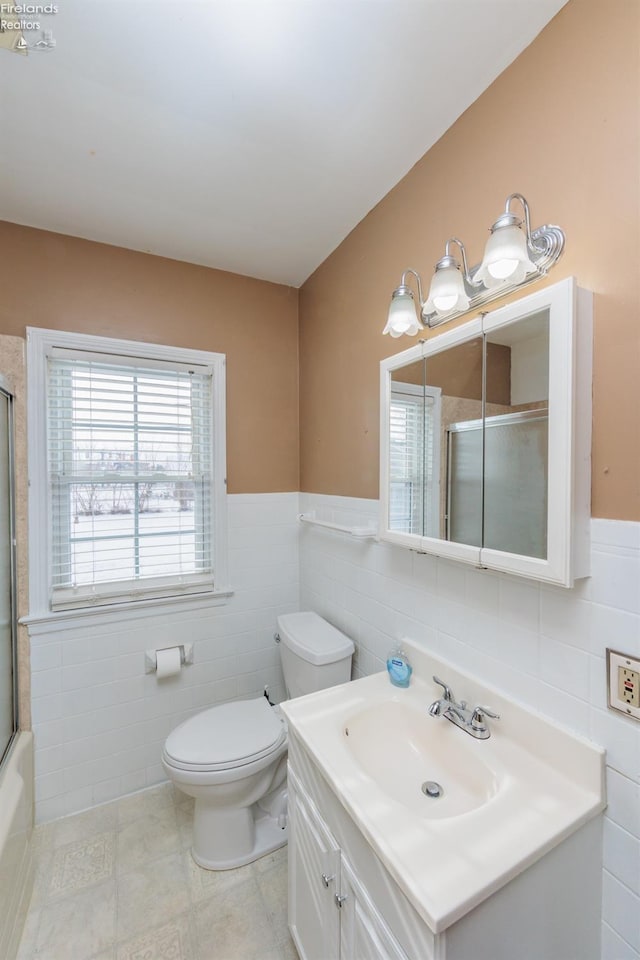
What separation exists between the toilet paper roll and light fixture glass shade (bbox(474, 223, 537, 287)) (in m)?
1.95

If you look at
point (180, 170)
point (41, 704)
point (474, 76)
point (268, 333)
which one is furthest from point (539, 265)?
point (41, 704)

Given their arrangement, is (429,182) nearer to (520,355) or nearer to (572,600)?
(520,355)

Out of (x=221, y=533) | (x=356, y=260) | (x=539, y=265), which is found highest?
(x=356, y=260)

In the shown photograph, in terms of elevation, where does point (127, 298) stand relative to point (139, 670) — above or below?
above

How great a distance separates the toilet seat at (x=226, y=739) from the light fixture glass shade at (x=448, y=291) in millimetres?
1629

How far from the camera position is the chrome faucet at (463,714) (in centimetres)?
103

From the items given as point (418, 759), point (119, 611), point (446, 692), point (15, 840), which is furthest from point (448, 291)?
point (15, 840)

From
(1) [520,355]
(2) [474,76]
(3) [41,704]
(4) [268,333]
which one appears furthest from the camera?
(4) [268,333]

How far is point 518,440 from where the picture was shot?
0.97m

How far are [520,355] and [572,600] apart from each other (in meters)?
0.58

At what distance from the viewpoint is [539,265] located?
0.94m

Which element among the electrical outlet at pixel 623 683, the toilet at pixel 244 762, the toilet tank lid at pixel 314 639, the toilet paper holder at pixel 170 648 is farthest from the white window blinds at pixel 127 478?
the electrical outlet at pixel 623 683

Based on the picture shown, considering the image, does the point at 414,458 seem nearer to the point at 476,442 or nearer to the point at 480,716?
the point at 476,442

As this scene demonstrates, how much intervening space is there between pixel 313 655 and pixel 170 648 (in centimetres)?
77
